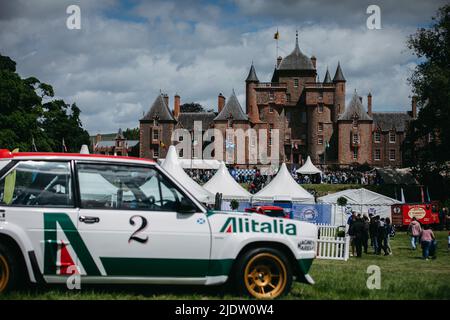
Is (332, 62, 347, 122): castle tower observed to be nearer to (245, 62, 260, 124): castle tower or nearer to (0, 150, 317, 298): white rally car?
(245, 62, 260, 124): castle tower

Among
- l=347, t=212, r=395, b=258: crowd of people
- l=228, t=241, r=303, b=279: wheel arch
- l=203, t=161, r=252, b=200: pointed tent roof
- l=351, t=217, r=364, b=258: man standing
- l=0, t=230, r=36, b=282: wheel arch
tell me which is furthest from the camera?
l=203, t=161, r=252, b=200: pointed tent roof

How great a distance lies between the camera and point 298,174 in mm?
62062

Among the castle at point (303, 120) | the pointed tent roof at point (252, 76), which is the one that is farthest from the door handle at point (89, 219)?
the pointed tent roof at point (252, 76)

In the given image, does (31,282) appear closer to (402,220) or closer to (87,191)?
(87,191)

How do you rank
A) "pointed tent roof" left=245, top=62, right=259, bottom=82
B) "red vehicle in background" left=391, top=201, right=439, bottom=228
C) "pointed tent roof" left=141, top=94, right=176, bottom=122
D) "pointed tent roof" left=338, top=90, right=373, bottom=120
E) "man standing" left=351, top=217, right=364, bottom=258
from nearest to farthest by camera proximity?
"man standing" left=351, top=217, right=364, bottom=258, "red vehicle in background" left=391, top=201, right=439, bottom=228, "pointed tent roof" left=338, top=90, right=373, bottom=120, "pointed tent roof" left=141, top=94, right=176, bottom=122, "pointed tent roof" left=245, top=62, right=259, bottom=82

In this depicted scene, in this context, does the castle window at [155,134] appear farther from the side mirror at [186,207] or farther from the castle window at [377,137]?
the side mirror at [186,207]

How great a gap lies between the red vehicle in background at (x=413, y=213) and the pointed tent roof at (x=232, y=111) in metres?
56.5

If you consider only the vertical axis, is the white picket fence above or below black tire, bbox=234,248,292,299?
below

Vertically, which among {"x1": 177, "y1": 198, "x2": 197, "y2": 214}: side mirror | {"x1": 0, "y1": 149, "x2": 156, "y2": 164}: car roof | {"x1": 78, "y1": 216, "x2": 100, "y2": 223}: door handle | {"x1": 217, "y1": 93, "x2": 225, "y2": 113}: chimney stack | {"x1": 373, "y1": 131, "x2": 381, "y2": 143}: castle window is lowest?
{"x1": 78, "y1": 216, "x2": 100, "y2": 223}: door handle

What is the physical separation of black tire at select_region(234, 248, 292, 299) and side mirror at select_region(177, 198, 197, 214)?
35.6 inches

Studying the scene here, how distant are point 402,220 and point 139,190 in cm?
2912

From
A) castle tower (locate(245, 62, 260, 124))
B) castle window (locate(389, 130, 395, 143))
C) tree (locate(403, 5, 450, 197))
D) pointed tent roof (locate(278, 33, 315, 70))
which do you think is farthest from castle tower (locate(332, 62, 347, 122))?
tree (locate(403, 5, 450, 197))

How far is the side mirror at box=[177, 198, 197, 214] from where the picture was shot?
21.6 ft
